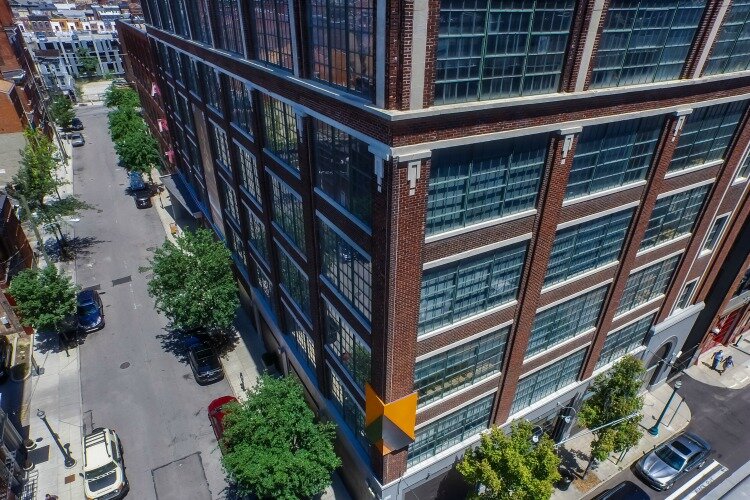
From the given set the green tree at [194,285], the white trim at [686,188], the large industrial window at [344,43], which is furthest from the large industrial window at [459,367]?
the green tree at [194,285]

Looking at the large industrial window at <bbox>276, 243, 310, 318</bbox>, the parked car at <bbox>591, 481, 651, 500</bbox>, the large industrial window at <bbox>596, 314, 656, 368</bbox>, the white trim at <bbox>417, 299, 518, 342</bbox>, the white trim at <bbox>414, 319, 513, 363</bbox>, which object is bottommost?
Result: the parked car at <bbox>591, 481, 651, 500</bbox>

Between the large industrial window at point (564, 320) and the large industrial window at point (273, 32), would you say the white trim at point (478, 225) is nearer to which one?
the large industrial window at point (564, 320)

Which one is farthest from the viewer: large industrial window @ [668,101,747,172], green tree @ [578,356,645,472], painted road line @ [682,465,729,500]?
painted road line @ [682,465,729,500]

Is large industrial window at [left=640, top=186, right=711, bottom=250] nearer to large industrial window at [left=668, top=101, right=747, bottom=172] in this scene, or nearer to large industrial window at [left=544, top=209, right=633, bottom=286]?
large industrial window at [left=668, top=101, right=747, bottom=172]

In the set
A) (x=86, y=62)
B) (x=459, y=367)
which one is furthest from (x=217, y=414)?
(x=86, y=62)

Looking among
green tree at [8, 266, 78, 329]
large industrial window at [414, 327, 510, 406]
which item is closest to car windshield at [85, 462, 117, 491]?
green tree at [8, 266, 78, 329]

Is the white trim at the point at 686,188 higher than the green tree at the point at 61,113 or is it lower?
higher

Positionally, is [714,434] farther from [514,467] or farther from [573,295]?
[514,467]
